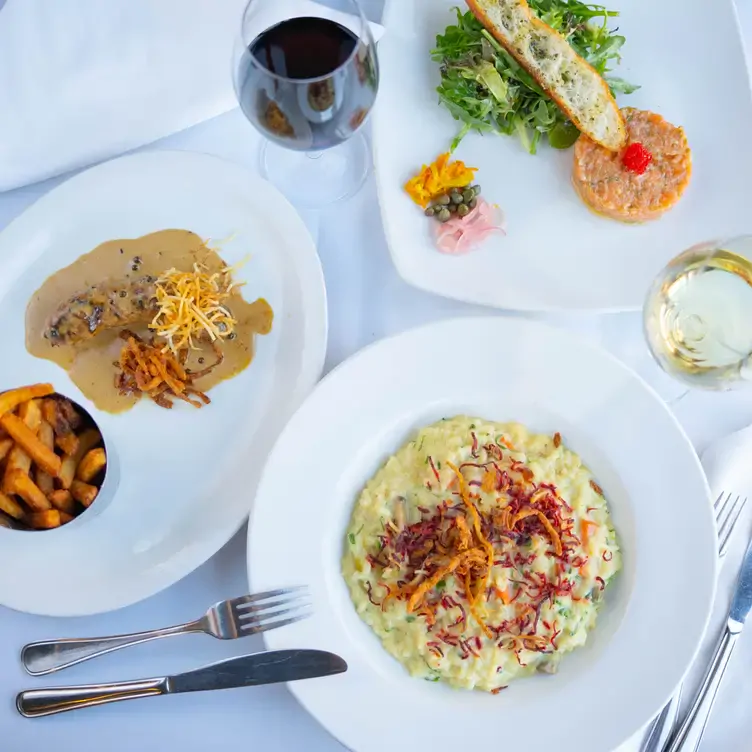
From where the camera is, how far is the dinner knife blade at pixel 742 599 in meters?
2.20

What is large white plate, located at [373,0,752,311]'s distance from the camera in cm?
230

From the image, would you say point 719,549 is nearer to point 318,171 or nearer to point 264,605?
point 264,605

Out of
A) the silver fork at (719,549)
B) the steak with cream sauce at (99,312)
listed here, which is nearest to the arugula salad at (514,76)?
the steak with cream sauce at (99,312)

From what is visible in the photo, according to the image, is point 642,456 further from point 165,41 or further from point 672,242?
point 165,41

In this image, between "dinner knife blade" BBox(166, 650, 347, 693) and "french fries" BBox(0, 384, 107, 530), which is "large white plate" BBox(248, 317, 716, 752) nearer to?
"dinner knife blade" BBox(166, 650, 347, 693)

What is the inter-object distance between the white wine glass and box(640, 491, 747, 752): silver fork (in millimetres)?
1471

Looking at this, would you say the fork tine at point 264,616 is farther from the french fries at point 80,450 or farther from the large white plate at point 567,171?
the large white plate at point 567,171

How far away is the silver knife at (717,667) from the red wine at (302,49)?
1.77m

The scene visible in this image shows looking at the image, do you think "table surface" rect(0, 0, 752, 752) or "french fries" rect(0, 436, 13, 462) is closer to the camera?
"french fries" rect(0, 436, 13, 462)

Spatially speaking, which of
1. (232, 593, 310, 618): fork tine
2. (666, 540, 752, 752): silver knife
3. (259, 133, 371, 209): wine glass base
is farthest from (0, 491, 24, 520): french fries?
(666, 540, 752, 752): silver knife

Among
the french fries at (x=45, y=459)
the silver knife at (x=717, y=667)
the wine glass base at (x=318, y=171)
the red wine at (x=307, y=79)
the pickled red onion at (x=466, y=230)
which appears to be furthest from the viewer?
the wine glass base at (x=318, y=171)

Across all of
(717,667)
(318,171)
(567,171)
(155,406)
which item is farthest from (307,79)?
(717,667)

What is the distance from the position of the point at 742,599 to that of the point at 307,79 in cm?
182

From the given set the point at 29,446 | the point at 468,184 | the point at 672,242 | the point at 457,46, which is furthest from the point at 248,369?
the point at 672,242
